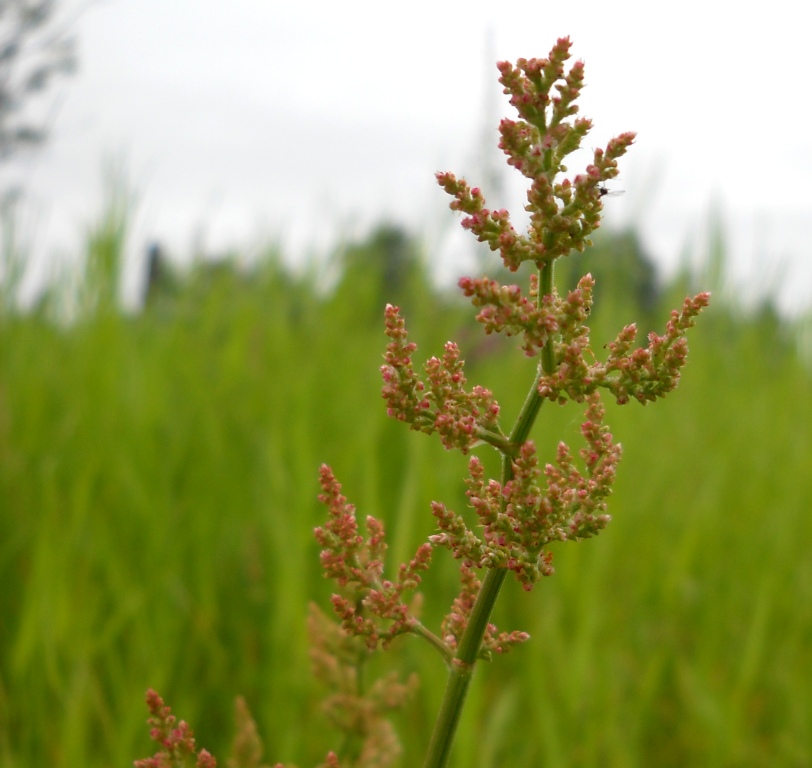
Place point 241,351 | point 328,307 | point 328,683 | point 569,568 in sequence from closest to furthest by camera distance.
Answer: point 328,683
point 569,568
point 241,351
point 328,307

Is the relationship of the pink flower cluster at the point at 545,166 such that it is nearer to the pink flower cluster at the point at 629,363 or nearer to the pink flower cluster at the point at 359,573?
the pink flower cluster at the point at 629,363

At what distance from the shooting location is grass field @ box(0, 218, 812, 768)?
3182 millimetres

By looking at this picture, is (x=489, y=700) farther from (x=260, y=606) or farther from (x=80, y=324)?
(x=80, y=324)

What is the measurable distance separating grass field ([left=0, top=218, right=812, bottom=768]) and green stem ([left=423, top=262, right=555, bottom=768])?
2219 millimetres

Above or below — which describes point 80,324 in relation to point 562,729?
above

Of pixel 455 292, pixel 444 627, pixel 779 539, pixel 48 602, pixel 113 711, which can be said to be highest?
pixel 455 292

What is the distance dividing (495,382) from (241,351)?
1.60 meters

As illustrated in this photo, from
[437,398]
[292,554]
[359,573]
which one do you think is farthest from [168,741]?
[292,554]

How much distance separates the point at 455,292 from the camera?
5.53 metres

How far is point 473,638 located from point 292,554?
9.42ft

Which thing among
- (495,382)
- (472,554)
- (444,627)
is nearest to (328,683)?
(444,627)

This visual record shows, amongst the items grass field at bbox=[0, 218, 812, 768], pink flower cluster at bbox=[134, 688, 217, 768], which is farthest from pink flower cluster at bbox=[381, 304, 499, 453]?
grass field at bbox=[0, 218, 812, 768]

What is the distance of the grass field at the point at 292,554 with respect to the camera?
125 inches

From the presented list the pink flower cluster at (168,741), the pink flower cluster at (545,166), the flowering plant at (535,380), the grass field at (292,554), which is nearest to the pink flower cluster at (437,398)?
the flowering plant at (535,380)
